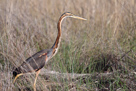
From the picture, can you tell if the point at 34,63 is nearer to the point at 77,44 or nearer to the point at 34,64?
the point at 34,64

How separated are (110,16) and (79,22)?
2.42 feet

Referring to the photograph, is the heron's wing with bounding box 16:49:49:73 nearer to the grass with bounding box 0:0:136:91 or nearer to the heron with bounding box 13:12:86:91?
the heron with bounding box 13:12:86:91

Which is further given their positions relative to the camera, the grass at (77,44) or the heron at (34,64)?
the heron at (34,64)

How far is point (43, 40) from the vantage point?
5.65 metres

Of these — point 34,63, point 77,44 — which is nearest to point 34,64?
point 34,63

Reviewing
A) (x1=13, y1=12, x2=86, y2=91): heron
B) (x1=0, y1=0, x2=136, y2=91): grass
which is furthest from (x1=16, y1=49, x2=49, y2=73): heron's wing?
(x1=0, y1=0, x2=136, y2=91): grass

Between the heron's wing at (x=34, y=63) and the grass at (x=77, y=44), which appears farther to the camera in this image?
the heron's wing at (x=34, y=63)

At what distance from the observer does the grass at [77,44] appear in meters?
3.94

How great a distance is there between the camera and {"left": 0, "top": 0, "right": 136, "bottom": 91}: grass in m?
3.94

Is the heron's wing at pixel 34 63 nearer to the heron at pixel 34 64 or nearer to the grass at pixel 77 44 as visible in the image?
the heron at pixel 34 64

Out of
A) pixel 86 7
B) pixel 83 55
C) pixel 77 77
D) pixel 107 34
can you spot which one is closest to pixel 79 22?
pixel 86 7

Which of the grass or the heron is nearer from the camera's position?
the grass

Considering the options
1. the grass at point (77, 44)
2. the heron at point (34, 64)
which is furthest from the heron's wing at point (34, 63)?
the grass at point (77, 44)

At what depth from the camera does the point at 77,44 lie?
5.32 meters
